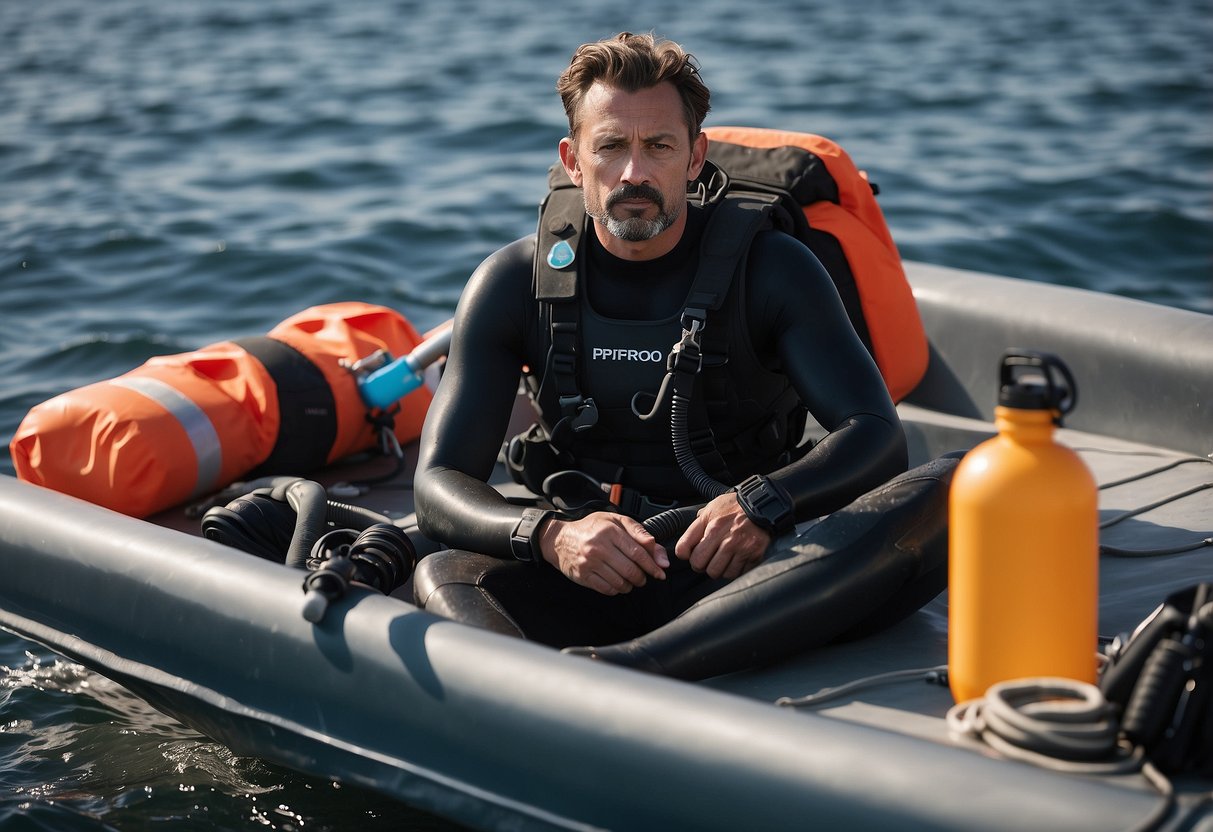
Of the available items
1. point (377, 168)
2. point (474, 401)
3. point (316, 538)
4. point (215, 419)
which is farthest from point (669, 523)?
point (377, 168)

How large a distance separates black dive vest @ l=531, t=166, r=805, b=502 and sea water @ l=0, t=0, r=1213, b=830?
0.78 meters

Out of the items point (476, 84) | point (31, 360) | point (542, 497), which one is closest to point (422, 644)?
point (542, 497)

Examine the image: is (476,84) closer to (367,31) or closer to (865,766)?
(367,31)

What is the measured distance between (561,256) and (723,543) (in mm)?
722

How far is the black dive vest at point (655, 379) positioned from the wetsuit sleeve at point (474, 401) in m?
0.06

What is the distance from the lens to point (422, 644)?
2.16 m

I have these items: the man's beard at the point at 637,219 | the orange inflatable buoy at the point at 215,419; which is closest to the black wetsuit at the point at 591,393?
the man's beard at the point at 637,219

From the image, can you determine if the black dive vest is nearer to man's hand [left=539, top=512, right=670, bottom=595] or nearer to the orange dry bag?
man's hand [left=539, top=512, right=670, bottom=595]

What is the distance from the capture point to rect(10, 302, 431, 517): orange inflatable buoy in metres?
3.14

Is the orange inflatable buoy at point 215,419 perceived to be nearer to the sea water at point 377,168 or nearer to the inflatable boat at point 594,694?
the inflatable boat at point 594,694

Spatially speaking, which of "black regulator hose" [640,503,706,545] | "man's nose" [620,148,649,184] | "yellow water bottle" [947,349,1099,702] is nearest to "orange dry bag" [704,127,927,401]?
"man's nose" [620,148,649,184]

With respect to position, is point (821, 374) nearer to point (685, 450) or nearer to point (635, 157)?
point (685, 450)

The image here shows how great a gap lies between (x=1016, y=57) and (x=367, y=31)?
5.65 m

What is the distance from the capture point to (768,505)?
2.39m
